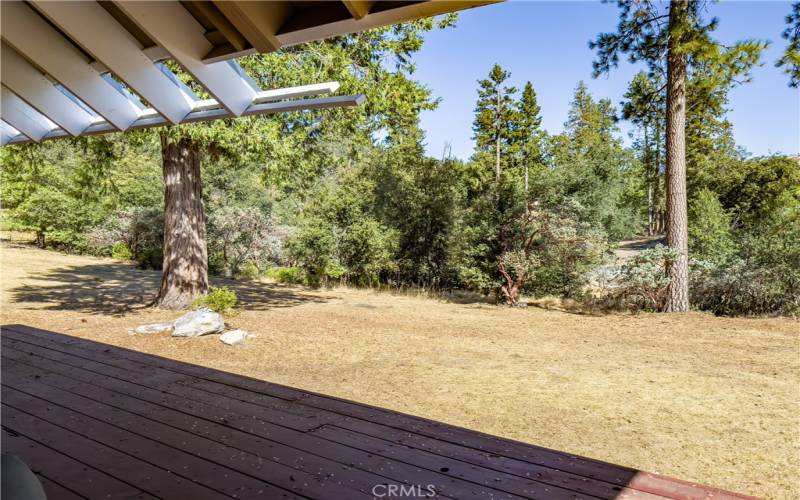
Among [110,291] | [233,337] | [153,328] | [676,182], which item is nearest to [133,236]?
[110,291]

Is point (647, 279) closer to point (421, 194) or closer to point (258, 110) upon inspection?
point (421, 194)

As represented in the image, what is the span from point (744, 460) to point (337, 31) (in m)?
3.82

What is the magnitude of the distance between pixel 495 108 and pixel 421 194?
33.5 ft

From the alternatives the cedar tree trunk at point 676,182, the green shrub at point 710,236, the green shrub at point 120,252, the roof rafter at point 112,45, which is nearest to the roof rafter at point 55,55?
the roof rafter at point 112,45

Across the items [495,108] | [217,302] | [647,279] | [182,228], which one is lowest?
[217,302]

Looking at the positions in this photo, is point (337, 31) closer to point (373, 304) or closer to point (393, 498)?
point (393, 498)

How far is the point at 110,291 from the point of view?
1058 cm

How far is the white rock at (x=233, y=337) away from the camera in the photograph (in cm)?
630

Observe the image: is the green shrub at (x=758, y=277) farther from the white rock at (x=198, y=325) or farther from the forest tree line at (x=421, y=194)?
the white rock at (x=198, y=325)

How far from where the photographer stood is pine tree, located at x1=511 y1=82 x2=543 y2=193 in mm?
23281

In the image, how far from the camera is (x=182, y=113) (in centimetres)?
311

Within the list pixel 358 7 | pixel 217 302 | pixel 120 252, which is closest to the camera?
pixel 358 7

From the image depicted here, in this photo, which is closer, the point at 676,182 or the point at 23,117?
the point at 23,117

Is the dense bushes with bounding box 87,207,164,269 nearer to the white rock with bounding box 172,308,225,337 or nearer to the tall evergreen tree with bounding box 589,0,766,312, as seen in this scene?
the white rock with bounding box 172,308,225,337
